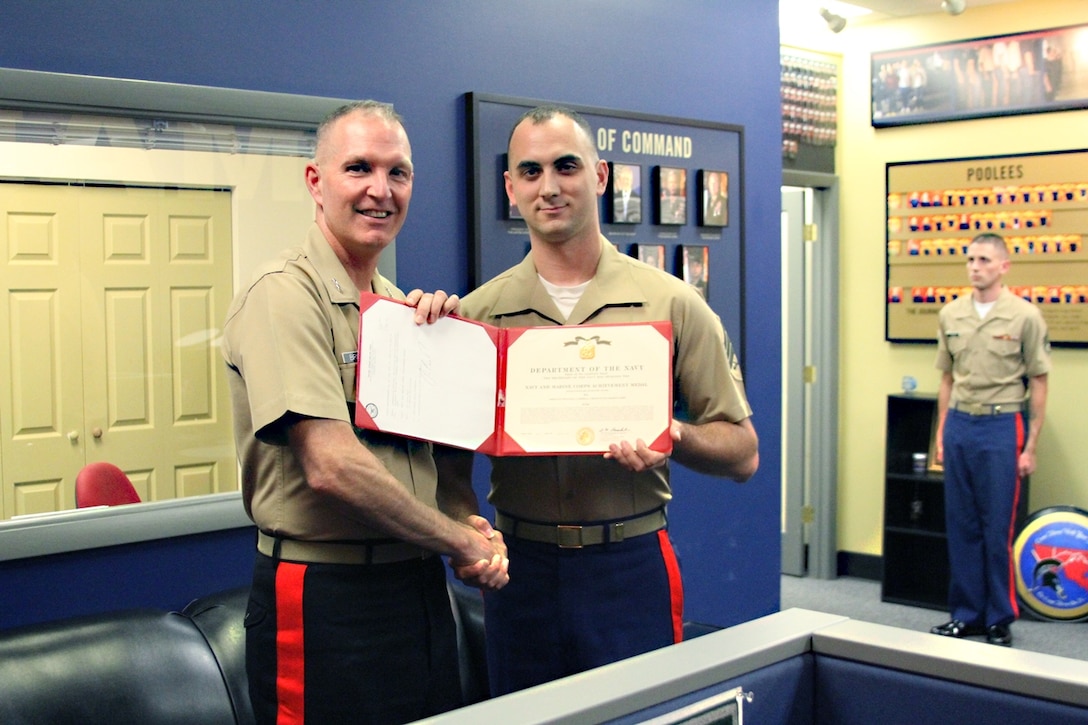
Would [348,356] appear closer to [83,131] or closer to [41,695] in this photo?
[41,695]

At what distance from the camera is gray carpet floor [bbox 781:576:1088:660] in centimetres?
521

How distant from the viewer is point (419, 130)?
3.46m

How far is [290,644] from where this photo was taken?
1891mm

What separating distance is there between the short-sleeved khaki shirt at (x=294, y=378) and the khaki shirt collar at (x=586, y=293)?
47cm

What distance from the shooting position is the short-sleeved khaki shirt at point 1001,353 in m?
5.15

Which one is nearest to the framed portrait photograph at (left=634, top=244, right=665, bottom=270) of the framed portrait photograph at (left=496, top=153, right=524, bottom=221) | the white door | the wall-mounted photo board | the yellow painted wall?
the wall-mounted photo board

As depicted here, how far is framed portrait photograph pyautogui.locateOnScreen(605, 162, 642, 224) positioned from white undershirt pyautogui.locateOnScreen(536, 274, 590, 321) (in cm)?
169

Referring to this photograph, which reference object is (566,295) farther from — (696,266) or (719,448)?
(696,266)

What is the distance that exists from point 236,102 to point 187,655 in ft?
4.80

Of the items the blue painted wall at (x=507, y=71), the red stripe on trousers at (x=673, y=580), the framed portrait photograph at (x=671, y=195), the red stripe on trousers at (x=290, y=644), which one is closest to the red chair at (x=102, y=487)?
the blue painted wall at (x=507, y=71)

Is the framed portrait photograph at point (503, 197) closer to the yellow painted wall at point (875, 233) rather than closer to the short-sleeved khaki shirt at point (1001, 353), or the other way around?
the short-sleeved khaki shirt at point (1001, 353)

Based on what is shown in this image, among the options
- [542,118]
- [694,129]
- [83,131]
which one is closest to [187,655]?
[83,131]

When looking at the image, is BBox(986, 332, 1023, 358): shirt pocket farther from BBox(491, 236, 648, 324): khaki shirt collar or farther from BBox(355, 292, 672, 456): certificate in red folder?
BBox(355, 292, 672, 456): certificate in red folder

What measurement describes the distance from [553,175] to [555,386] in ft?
1.43
